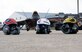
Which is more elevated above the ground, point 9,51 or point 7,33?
point 9,51

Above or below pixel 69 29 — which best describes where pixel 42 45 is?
above

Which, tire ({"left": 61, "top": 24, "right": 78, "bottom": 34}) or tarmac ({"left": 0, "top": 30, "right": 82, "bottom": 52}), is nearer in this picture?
tarmac ({"left": 0, "top": 30, "right": 82, "bottom": 52})

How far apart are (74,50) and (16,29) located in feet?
47.8

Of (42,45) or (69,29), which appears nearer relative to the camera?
(42,45)

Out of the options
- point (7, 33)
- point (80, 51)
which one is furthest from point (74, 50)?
point (7, 33)

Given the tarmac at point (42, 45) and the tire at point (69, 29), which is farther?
the tire at point (69, 29)

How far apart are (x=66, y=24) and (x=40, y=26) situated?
5.87 feet

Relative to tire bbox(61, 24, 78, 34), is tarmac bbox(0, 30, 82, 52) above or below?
above

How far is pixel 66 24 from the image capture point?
28219mm

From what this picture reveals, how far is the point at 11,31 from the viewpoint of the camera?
1089 inches

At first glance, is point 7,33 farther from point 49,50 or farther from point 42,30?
point 49,50

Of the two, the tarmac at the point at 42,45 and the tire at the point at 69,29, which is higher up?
the tarmac at the point at 42,45

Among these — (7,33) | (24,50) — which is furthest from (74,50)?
(7,33)

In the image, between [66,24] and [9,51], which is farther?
[66,24]
